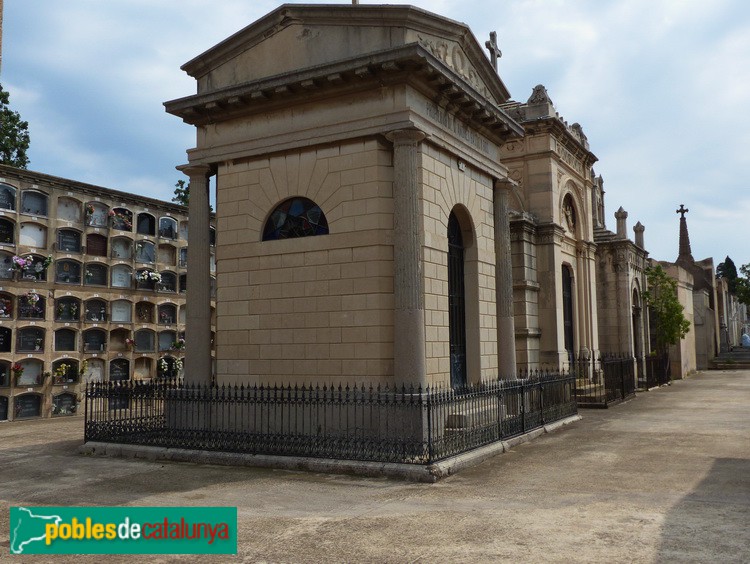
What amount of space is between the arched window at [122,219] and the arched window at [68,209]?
107 centimetres

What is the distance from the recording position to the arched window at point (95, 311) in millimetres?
21188

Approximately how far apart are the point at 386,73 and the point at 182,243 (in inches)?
590

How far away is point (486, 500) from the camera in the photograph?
830 centimetres

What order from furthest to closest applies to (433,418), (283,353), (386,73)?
1. (283,353)
2. (386,73)
3. (433,418)

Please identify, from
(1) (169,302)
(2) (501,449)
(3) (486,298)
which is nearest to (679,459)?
(2) (501,449)

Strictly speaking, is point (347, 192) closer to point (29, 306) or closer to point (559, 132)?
point (559, 132)

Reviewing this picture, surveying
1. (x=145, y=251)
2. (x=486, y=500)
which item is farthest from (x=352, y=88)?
(x=145, y=251)

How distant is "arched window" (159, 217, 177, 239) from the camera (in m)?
23.8

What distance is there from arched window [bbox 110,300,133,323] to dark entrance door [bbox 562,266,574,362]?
1490cm

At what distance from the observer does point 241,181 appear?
1353cm

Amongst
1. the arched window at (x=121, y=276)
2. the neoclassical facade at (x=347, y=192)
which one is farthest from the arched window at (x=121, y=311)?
the neoclassical facade at (x=347, y=192)

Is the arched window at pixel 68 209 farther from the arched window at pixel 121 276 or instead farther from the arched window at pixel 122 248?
the arched window at pixel 121 276

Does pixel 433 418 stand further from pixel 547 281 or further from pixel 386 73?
pixel 547 281

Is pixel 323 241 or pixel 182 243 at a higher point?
pixel 182 243
